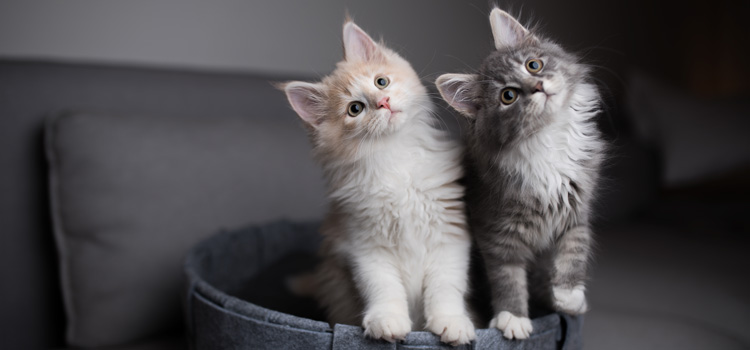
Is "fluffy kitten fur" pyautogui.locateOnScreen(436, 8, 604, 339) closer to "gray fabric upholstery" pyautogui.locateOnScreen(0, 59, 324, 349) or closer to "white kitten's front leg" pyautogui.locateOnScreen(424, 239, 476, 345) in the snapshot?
"white kitten's front leg" pyautogui.locateOnScreen(424, 239, 476, 345)

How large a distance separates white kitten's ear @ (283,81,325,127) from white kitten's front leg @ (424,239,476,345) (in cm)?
37

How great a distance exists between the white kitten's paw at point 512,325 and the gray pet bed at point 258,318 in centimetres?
1

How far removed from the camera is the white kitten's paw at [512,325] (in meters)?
0.84

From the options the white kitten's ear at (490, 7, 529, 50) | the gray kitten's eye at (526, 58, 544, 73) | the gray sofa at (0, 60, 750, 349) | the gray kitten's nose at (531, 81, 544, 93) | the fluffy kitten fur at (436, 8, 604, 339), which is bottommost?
the gray sofa at (0, 60, 750, 349)

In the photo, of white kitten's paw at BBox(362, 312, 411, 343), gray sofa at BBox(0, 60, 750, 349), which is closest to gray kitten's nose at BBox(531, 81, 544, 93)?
white kitten's paw at BBox(362, 312, 411, 343)

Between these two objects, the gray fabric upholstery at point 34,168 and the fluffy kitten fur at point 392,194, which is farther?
the gray fabric upholstery at point 34,168

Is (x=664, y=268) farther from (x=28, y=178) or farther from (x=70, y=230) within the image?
(x=28, y=178)

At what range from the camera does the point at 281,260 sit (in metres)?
1.61

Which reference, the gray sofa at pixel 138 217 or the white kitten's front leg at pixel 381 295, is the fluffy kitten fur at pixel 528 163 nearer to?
the white kitten's front leg at pixel 381 295

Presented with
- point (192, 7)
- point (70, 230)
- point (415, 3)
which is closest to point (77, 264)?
Result: point (70, 230)

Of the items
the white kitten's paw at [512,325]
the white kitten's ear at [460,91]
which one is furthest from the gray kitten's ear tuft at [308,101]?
the white kitten's paw at [512,325]

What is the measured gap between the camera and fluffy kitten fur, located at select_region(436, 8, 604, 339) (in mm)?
846

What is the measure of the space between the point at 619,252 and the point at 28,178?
1960 mm

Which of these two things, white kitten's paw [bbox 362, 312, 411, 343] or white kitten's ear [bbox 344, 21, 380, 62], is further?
white kitten's ear [bbox 344, 21, 380, 62]
